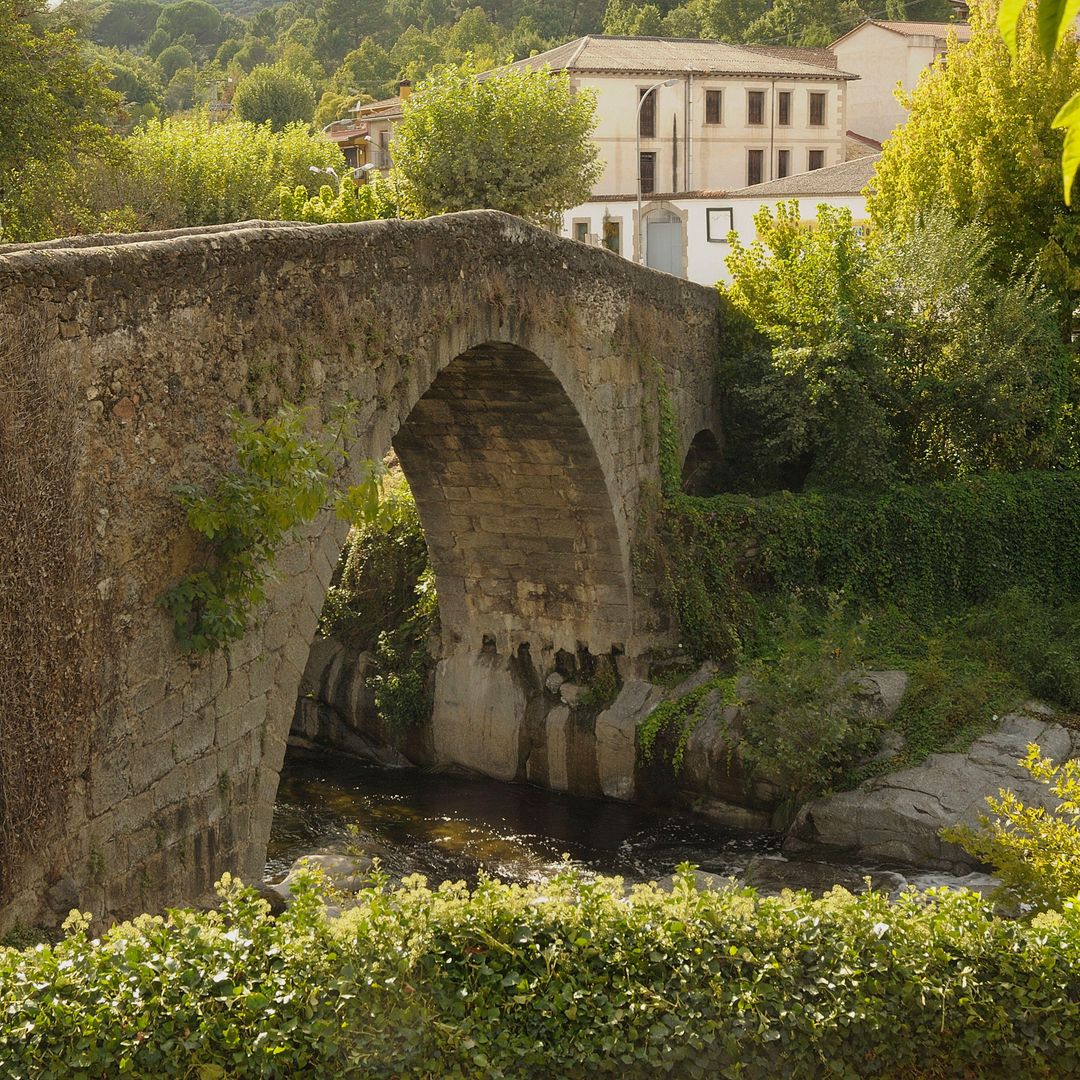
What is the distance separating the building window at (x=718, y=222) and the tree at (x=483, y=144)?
1114cm

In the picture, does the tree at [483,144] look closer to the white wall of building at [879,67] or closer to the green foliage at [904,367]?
the green foliage at [904,367]

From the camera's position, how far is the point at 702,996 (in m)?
5.45

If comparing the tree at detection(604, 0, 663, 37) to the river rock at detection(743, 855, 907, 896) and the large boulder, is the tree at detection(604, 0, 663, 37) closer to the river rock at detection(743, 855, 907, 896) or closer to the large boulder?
the large boulder

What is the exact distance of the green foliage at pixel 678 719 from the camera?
13.6m

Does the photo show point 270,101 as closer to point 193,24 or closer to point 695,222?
point 695,222

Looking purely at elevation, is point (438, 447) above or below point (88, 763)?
above

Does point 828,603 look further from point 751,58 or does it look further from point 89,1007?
point 751,58

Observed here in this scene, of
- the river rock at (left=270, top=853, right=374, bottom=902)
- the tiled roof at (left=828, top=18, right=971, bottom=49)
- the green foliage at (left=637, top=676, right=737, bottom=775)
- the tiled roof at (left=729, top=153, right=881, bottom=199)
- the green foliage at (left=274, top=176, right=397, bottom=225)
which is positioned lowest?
the river rock at (left=270, top=853, right=374, bottom=902)

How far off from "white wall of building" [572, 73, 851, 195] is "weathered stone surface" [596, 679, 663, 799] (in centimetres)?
2549

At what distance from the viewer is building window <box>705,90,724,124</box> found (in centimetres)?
3853

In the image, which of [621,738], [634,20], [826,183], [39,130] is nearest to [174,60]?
[634,20]

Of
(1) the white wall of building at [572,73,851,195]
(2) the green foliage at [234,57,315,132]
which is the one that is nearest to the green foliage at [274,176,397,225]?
(1) the white wall of building at [572,73,851,195]

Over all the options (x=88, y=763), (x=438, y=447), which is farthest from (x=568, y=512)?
(x=88, y=763)

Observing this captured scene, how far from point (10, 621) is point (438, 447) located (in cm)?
777
